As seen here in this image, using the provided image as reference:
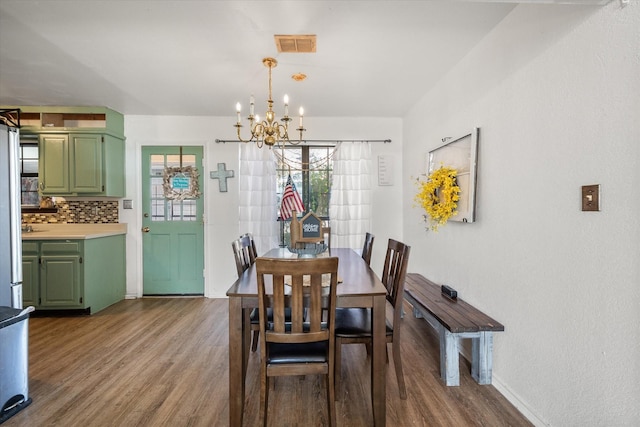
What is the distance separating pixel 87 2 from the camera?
1.81 metres

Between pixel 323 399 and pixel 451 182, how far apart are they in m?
1.87

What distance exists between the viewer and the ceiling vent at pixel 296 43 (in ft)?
6.97

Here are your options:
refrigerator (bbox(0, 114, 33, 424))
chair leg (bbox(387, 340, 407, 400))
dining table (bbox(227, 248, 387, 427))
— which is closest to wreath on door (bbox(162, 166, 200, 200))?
refrigerator (bbox(0, 114, 33, 424))

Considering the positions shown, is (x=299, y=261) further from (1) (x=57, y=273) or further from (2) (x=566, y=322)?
(1) (x=57, y=273)

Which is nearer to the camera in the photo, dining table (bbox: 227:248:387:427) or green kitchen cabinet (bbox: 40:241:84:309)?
dining table (bbox: 227:248:387:427)

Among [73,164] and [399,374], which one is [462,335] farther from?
[73,164]

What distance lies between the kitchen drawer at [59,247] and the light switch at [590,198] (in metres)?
4.39

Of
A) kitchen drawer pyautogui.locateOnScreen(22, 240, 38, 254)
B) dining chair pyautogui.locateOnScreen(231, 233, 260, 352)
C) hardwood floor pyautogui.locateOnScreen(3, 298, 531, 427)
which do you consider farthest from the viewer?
kitchen drawer pyautogui.locateOnScreen(22, 240, 38, 254)

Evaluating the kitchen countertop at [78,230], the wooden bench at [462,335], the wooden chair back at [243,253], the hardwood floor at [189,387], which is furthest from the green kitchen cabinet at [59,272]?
the wooden bench at [462,335]

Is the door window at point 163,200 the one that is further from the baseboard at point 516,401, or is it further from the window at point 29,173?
the baseboard at point 516,401

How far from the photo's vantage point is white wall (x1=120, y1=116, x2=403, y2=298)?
4.04 metres

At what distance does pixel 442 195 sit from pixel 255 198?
7.68 feet

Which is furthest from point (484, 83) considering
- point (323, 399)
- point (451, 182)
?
point (323, 399)

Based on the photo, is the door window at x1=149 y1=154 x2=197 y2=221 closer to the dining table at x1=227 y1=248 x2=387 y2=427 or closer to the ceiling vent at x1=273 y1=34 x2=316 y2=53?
the ceiling vent at x1=273 y1=34 x2=316 y2=53
